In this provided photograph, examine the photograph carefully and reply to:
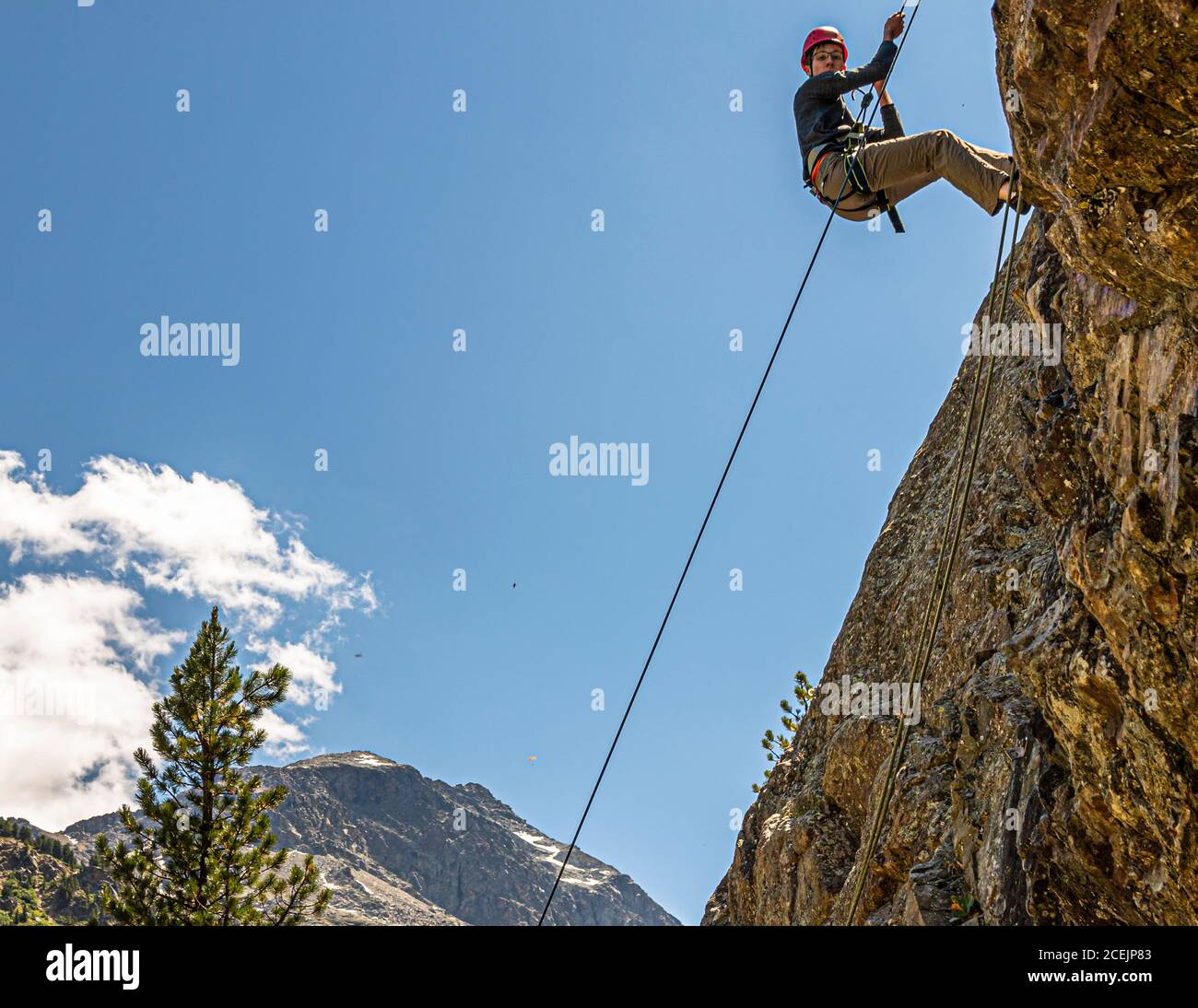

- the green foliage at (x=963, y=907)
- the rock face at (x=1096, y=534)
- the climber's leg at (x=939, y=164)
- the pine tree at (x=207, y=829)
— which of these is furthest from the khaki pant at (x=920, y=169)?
the pine tree at (x=207, y=829)

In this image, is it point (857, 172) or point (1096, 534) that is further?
point (857, 172)

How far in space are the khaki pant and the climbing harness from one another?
0.14ft

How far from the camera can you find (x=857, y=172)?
895 centimetres

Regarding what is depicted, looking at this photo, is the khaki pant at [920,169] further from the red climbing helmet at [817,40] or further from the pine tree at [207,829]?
the pine tree at [207,829]

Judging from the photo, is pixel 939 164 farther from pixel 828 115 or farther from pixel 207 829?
pixel 207 829

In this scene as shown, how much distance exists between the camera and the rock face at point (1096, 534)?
5.25 metres

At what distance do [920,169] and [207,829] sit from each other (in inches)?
809

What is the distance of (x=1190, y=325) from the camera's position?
542cm

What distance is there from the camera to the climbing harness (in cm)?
895

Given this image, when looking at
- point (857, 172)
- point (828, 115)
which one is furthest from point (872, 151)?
point (828, 115)

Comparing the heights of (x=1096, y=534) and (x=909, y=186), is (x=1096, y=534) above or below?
below

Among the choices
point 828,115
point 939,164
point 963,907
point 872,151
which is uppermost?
point 828,115
